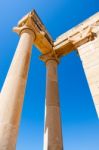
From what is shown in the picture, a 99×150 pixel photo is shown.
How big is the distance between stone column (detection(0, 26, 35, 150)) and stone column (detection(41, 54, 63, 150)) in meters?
10.8

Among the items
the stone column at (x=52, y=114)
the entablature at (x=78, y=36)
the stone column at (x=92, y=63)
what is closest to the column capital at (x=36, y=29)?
the entablature at (x=78, y=36)

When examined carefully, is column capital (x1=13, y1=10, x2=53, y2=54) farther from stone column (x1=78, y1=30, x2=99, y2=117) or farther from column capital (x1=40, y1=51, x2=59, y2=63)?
stone column (x1=78, y1=30, x2=99, y2=117)

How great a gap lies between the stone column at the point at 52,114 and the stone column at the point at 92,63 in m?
9.04

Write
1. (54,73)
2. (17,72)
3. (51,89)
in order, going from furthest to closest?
(54,73) < (51,89) < (17,72)

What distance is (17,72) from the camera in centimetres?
2983

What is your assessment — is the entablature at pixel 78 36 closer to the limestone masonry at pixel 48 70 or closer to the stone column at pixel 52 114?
the limestone masonry at pixel 48 70

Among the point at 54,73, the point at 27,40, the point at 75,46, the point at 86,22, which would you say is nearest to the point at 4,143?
the point at 27,40

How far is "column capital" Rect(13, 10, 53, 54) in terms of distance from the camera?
41594 millimetres

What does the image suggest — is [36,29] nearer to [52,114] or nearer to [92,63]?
[92,63]

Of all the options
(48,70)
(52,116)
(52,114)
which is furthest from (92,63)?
(52,116)

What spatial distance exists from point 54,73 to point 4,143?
2743cm

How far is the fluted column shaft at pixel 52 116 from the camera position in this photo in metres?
32.1

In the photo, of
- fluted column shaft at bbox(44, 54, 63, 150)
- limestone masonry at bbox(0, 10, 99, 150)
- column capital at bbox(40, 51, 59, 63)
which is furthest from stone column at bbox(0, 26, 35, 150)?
column capital at bbox(40, 51, 59, 63)

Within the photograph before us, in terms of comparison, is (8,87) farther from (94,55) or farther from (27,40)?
(94,55)
